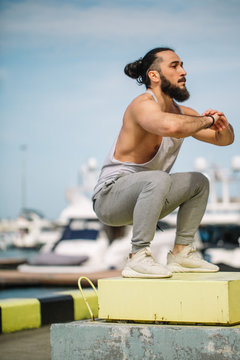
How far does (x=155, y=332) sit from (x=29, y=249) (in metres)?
65.3

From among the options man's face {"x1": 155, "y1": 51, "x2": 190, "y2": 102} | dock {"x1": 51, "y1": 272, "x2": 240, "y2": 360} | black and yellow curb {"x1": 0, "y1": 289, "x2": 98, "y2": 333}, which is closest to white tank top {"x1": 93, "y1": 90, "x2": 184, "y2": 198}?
man's face {"x1": 155, "y1": 51, "x2": 190, "y2": 102}

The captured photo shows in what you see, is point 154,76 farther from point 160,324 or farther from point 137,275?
point 160,324

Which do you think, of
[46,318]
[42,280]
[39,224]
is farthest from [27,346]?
[39,224]

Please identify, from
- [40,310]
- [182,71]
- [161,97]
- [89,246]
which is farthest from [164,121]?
[89,246]

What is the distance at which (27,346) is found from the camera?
4.34m

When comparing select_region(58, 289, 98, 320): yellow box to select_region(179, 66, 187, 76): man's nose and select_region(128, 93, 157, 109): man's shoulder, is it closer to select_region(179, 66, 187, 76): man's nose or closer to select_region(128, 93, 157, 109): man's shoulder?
select_region(128, 93, 157, 109): man's shoulder

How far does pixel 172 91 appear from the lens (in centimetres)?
359

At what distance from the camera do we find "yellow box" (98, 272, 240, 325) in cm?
295

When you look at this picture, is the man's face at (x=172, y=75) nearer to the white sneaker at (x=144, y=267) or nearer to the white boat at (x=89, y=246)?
the white sneaker at (x=144, y=267)

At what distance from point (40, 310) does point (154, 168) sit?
2.20 m

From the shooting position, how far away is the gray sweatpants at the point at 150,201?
330cm

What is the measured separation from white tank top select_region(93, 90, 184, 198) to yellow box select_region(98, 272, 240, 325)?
701 mm

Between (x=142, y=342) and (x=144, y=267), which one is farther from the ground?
(x=144, y=267)

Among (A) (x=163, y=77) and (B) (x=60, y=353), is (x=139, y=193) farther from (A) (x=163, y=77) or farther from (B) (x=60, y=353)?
(B) (x=60, y=353)
